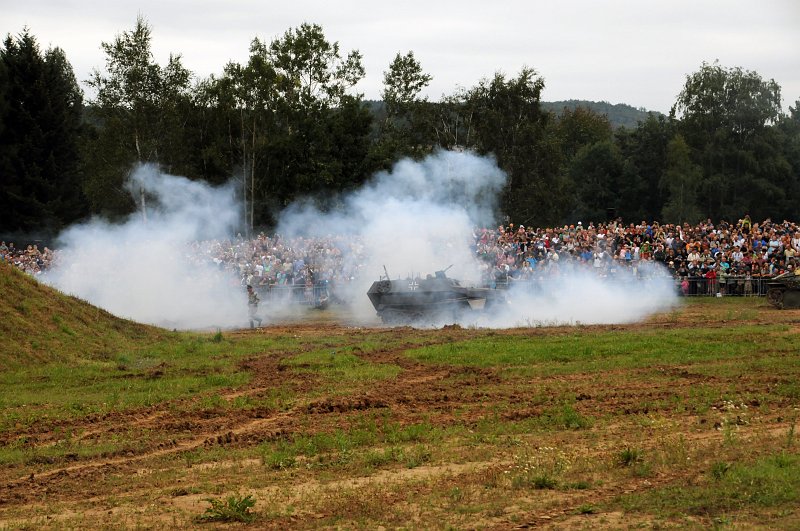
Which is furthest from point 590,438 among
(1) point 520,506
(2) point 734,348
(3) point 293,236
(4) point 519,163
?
(4) point 519,163

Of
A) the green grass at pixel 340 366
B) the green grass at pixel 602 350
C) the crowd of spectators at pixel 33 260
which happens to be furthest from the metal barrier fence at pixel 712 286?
the crowd of spectators at pixel 33 260

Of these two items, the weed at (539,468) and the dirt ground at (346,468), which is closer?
the dirt ground at (346,468)

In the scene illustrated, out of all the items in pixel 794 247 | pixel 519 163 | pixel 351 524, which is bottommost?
pixel 351 524

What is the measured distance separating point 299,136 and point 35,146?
20.0 metres

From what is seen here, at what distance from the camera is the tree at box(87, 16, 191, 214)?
2132 inches

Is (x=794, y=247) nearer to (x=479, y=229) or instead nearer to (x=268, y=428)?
(x=479, y=229)

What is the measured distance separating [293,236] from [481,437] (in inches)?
1390

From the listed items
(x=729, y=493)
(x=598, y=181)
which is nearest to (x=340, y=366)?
(x=729, y=493)

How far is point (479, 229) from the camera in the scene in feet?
134

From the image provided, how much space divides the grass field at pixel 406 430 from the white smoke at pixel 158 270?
13052 mm

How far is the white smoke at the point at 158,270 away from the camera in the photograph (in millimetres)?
40750

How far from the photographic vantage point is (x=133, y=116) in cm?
5397

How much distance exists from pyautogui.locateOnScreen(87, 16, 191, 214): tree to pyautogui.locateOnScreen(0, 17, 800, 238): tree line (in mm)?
74

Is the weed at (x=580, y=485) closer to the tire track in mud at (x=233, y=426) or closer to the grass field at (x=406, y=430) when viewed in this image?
the grass field at (x=406, y=430)
